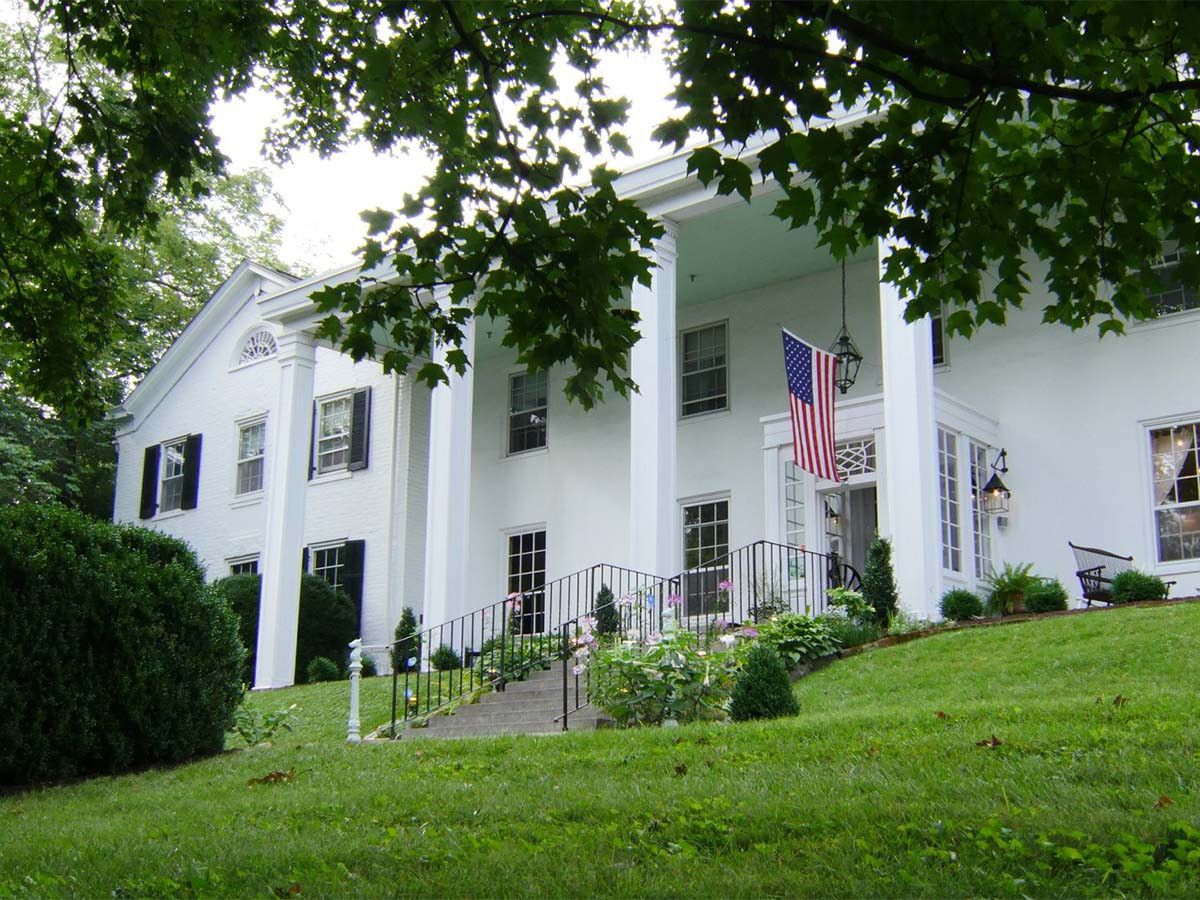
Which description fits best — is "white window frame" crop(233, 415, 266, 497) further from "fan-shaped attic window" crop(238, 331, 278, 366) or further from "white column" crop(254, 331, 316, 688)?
"white column" crop(254, 331, 316, 688)

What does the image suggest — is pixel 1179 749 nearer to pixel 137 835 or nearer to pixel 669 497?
pixel 137 835

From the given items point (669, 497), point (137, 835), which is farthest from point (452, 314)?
point (669, 497)

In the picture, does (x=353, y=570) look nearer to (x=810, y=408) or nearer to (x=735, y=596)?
(x=735, y=596)

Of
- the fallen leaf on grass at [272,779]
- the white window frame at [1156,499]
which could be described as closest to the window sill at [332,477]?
the white window frame at [1156,499]

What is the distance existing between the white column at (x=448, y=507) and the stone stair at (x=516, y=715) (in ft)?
12.9

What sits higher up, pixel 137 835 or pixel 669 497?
pixel 669 497

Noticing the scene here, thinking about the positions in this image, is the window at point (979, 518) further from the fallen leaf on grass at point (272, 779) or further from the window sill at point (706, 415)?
the fallen leaf on grass at point (272, 779)

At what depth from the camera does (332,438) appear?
955 inches

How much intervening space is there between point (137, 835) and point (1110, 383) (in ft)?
41.4

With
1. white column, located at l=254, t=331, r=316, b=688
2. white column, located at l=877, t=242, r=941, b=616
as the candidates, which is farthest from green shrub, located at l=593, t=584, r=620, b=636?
white column, located at l=254, t=331, r=316, b=688

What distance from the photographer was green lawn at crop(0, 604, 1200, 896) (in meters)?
5.21

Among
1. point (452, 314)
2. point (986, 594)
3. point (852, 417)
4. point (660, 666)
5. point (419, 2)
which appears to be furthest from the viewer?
point (852, 417)

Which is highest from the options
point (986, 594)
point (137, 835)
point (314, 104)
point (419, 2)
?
point (314, 104)

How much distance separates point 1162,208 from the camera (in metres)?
6.24
